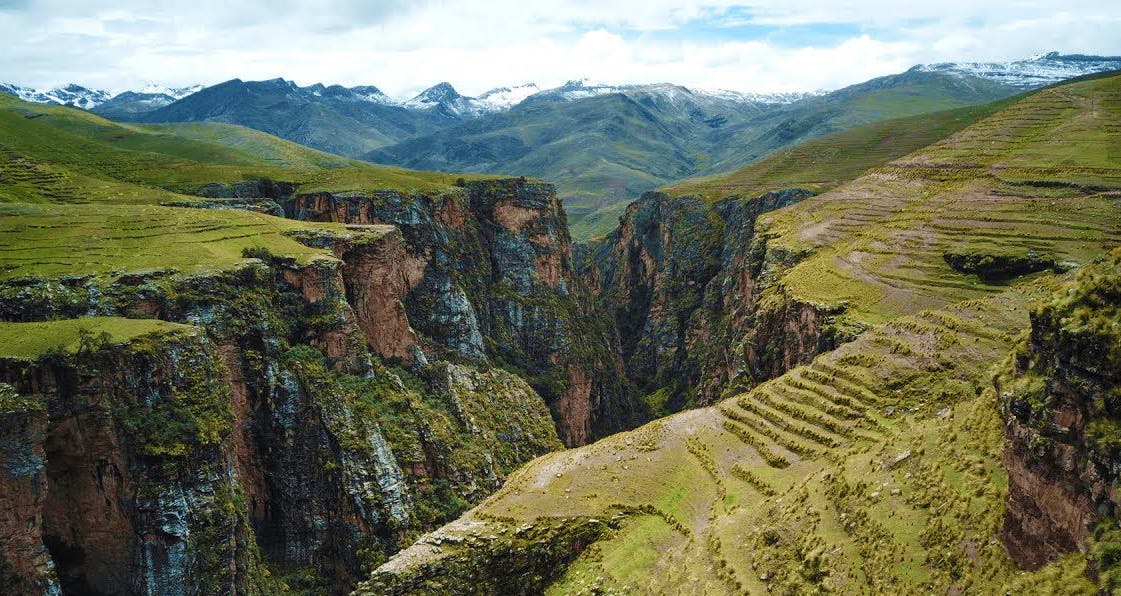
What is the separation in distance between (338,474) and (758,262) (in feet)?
212

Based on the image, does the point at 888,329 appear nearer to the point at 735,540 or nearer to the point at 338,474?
the point at 735,540

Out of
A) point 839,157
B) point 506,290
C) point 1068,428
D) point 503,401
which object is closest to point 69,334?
point 1068,428

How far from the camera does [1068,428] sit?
2189 cm

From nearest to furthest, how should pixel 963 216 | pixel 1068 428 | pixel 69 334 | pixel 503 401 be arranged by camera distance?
pixel 1068 428 < pixel 69 334 < pixel 963 216 < pixel 503 401

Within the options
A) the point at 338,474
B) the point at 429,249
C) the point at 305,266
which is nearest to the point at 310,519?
the point at 338,474

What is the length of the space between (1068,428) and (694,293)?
413 feet

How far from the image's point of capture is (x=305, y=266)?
65.4 m

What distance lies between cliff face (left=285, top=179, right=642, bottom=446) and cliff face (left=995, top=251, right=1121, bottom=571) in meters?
76.5

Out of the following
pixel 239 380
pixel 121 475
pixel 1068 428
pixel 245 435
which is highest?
pixel 1068 428

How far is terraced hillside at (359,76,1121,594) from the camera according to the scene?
97.1 ft

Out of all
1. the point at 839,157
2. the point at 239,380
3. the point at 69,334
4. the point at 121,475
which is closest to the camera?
the point at 69,334

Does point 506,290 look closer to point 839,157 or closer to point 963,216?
point 963,216

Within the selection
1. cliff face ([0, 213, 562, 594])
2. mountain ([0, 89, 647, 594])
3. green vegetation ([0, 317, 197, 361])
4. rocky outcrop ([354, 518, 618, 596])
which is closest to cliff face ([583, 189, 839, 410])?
mountain ([0, 89, 647, 594])

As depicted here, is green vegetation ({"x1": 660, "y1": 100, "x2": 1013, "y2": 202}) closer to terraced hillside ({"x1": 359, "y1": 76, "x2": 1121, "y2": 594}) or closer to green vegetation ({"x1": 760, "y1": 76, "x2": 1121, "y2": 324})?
green vegetation ({"x1": 760, "y1": 76, "x2": 1121, "y2": 324})
